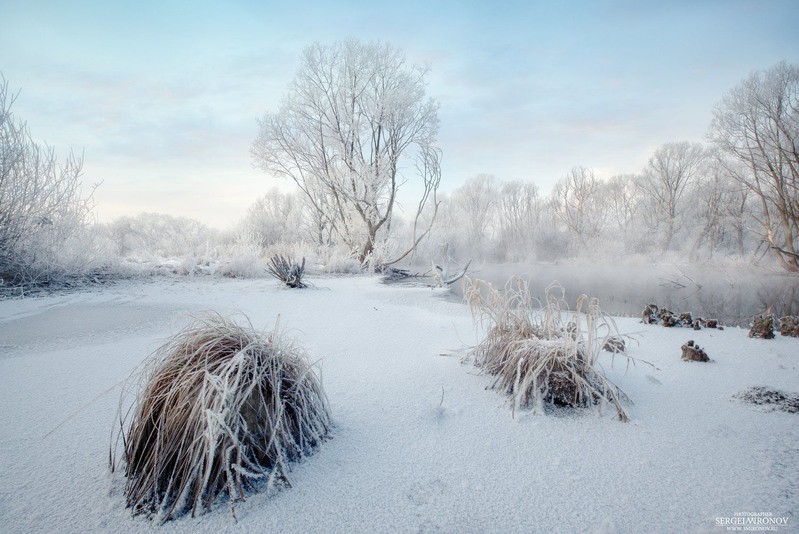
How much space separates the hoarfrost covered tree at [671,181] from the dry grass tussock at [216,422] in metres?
24.8

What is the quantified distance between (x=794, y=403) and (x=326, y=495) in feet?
7.00

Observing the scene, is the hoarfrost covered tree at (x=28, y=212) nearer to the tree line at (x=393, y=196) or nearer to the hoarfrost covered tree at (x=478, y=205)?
the tree line at (x=393, y=196)

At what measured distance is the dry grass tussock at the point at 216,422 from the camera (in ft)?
3.27

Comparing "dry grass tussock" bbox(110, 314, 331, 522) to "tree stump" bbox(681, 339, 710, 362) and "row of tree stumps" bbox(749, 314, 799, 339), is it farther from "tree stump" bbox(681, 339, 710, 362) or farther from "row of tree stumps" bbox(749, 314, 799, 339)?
"row of tree stumps" bbox(749, 314, 799, 339)

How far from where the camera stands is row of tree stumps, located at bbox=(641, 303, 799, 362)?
2.27m

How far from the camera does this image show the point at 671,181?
2139 cm

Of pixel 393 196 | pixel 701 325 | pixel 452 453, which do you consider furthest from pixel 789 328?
pixel 393 196

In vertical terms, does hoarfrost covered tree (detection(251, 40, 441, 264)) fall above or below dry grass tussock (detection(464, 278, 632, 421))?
above

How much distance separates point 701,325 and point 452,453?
11.1 feet

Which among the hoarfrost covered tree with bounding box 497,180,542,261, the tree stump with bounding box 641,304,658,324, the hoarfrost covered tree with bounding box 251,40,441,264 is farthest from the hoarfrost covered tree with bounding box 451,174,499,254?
the tree stump with bounding box 641,304,658,324

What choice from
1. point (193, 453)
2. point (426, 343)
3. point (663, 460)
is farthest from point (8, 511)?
point (426, 343)

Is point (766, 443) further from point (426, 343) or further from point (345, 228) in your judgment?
point (345, 228)

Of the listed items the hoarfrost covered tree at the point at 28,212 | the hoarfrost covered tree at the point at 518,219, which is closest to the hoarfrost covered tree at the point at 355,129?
the hoarfrost covered tree at the point at 28,212

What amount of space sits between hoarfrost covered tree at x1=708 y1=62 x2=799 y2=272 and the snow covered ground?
34.2ft
